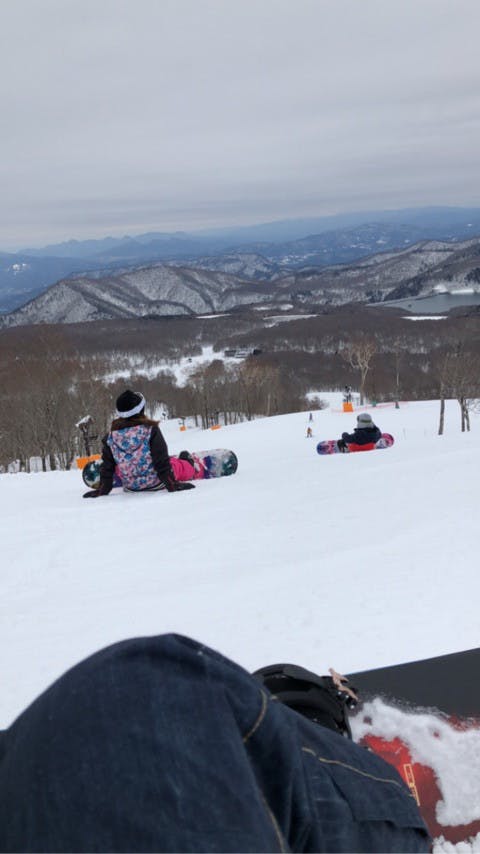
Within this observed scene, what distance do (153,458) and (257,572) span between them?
8.63ft

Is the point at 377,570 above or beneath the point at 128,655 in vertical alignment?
beneath

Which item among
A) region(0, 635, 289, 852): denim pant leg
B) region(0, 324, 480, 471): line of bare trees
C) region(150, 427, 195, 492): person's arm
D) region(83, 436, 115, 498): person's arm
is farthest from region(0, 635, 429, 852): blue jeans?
region(0, 324, 480, 471): line of bare trees

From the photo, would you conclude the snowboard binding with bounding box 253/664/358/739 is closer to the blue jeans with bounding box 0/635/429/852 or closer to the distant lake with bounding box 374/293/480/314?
the blue jeans with bounding box 0/635/429/852

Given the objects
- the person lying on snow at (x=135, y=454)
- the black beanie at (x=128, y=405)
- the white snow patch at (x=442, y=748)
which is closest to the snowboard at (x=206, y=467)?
the person lying on snow at (x=135, y=454)

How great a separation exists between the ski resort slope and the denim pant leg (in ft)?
5.04

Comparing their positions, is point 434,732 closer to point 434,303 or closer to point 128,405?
point 128,405

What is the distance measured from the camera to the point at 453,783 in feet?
4.52

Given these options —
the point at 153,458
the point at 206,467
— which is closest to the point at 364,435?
the point at 206,467

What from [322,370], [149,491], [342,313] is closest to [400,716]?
[149,491]

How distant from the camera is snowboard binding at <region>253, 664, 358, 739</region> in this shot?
1270 mm

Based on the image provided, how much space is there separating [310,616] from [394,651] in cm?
47

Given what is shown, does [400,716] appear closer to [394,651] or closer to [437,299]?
[394,651]

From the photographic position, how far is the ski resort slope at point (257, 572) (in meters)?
2.34

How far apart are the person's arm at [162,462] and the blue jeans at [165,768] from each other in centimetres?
465
